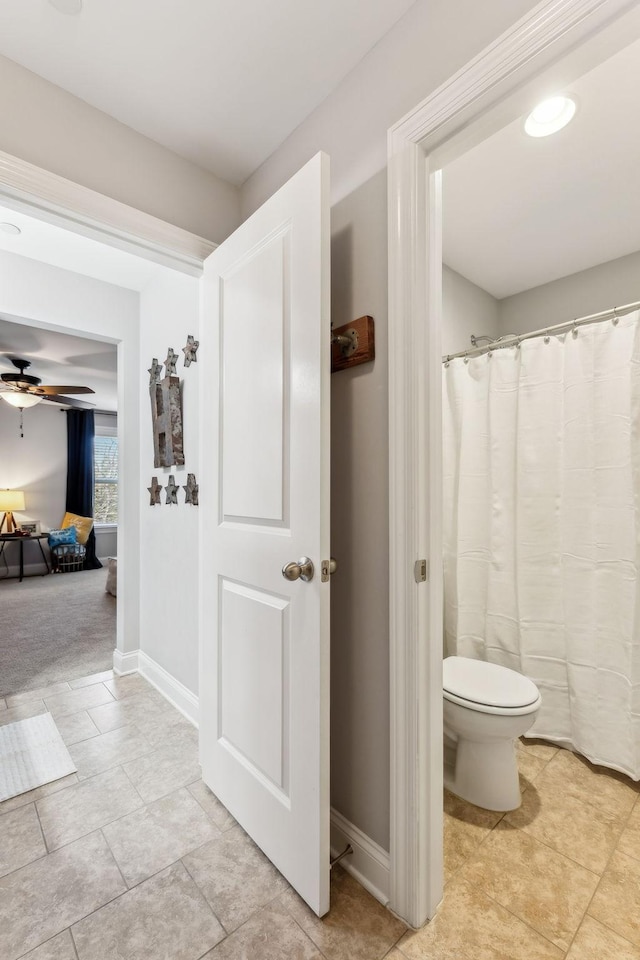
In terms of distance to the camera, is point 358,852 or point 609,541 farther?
point 609,541

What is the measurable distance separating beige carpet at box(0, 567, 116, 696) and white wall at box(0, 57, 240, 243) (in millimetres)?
2673

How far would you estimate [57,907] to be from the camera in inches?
47.6

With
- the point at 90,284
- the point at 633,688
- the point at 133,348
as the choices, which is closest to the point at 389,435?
the point at 633,688

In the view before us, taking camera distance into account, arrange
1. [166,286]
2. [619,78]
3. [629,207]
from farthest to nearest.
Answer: [166,286]
[629,207]
[619,78]

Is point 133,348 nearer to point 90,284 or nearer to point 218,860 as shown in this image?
point 90,284

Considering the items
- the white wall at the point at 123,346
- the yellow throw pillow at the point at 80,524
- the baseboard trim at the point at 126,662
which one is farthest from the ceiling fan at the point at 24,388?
the baseboard trim at the point at 126,662

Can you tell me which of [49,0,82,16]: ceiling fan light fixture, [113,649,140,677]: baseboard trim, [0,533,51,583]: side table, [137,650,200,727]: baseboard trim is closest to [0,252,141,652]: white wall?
[113,649,140,677]: baseboard trim

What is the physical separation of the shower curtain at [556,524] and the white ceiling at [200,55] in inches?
55.3

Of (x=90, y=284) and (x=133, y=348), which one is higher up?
(x=90, y=284)

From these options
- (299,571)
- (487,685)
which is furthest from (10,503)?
(487,685)

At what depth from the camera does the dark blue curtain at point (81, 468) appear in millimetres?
6641

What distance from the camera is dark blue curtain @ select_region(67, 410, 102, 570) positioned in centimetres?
664

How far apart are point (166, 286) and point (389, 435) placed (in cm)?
194

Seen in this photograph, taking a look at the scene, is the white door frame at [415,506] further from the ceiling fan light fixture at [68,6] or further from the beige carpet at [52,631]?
the beige carpet at [52,631]
